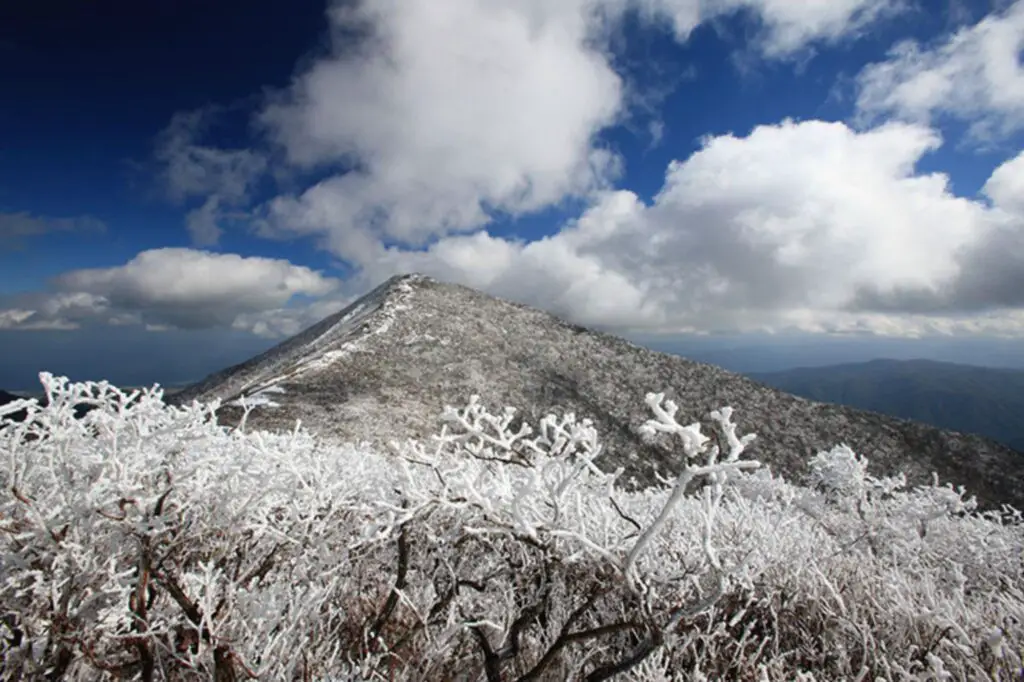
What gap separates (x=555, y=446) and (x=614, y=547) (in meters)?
0.94

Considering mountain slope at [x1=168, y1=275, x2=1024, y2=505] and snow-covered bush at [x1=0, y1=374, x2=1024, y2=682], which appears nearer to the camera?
snow-covered bush at [x1=0, y1=374, x2=1024, y2=682]

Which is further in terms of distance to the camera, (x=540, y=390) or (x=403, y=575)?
(x=540, y=390)

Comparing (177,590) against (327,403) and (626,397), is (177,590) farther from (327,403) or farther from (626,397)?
(626,397)

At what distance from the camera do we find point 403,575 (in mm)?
4211

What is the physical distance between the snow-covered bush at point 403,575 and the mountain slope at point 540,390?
27.2ft

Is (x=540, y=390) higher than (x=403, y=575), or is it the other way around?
(x=540, y=390)

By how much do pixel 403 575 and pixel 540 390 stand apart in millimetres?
14771

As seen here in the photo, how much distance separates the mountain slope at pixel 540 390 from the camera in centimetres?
1487

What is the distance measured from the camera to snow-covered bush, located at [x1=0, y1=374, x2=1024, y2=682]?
338cm

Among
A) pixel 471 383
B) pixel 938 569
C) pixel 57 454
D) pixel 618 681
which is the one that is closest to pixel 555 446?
pixel 618 681

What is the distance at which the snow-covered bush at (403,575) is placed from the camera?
3.38 meters

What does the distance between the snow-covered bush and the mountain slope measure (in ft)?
27.2

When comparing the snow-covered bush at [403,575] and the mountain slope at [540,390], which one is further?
the mountain slope at [540,390]

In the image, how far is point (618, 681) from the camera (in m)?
4.08
